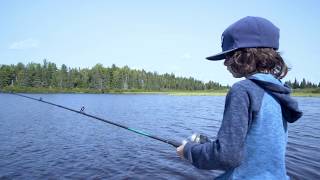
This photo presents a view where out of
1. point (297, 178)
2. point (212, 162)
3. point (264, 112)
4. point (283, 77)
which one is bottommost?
point (297, 178)

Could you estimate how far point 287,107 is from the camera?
2840 millimetres

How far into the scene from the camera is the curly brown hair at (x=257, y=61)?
9.42 feet

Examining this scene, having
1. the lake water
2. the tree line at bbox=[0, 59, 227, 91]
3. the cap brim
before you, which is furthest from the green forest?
the cap brim

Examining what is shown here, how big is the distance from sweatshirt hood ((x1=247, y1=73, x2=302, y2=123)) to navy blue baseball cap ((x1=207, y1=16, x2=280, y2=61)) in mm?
267

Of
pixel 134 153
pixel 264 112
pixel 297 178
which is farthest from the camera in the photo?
pixel 134 153

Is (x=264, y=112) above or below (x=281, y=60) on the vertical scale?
below

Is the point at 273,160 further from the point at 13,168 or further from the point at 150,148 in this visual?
the point at 150,148

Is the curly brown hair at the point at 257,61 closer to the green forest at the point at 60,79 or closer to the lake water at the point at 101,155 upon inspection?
the lake water at the point at 101,155

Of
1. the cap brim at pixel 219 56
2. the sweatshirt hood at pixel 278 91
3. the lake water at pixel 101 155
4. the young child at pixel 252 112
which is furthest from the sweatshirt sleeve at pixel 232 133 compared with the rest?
the lake water at pixel 101 155

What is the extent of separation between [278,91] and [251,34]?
51 centimetres

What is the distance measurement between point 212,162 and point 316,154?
60.7 ft

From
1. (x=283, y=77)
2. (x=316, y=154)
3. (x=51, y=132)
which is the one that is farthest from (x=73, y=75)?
(x=283, y=77)

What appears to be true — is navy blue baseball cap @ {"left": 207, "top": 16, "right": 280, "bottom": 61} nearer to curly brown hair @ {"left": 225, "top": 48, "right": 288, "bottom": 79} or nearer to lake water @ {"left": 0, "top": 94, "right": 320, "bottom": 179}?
curly brown hair @ {"left": 225, "top": 48, "right": 288, "bottom": 79}

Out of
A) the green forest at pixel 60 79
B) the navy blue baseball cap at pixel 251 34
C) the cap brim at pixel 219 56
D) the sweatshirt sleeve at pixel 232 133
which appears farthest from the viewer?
the green forest at pixel 60 79
